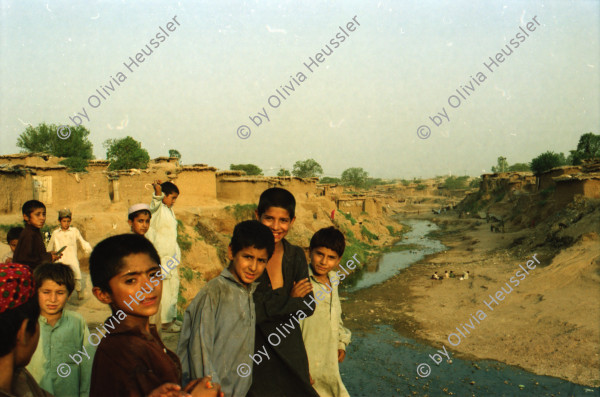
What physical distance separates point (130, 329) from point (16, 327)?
0.35m

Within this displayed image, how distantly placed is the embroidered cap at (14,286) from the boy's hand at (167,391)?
503mm

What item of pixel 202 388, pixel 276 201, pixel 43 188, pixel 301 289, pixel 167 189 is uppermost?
pixel 43 188

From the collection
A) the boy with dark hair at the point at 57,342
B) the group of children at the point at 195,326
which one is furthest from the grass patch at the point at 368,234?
the boy with dark hair at the point at 57,342

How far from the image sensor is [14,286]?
1.18 metres

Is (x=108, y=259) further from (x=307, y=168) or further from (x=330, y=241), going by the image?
(x=307, y=168)

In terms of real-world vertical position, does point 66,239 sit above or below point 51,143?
below

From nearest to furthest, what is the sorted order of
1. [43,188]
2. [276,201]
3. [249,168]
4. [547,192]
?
[276,201]
[43,188]
[547,192]
[249,168]

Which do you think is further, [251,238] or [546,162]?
[546,162]

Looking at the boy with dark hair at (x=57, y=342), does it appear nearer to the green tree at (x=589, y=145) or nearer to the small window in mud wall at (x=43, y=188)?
the small window in mud wall at (x=43, y=188)

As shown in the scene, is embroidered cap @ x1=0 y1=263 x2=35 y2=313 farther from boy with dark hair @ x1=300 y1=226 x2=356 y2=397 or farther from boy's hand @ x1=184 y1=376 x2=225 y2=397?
boy with dark hair @ x1=300 y1=226 x2=356 y2=397

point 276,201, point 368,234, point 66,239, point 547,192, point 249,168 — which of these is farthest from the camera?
point 249,168

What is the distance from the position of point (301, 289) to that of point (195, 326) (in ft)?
2.20

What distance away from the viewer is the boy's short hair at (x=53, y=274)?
2504 mm

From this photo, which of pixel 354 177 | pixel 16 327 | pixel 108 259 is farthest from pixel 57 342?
pixel 354 177
